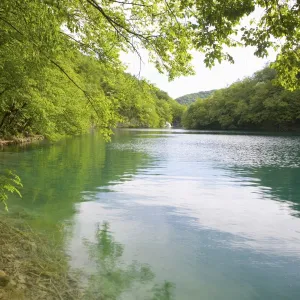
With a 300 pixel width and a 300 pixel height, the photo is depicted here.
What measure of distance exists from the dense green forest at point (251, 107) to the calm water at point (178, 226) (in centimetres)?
6126

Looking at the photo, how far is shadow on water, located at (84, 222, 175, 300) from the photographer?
5.33 metres

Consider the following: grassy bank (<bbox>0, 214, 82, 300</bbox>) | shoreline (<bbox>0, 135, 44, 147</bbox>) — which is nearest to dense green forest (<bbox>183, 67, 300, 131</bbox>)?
shoreline (<bbox>0, 135, 44, 147</bbox>)

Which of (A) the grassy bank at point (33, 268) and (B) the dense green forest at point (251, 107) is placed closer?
(A) the grassy bank at point (33, 268)

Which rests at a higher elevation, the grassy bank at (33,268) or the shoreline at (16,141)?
the shoreline at (16,141)

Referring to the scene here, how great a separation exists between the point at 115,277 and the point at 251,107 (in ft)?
277

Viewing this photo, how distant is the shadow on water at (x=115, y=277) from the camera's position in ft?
17.5

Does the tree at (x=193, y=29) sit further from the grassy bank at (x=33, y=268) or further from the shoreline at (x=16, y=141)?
the shoreline at (x=16, y=141)

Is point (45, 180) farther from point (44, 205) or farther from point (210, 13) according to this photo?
point (210, 13)

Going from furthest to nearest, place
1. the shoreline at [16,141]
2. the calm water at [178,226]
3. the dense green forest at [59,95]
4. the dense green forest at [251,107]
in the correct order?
the dense green forest at [251,107]
the shoreline at [16,141]
the dense green forest at [59,95]
the calm water at [178,226]

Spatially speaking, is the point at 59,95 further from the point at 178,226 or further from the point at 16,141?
the point at 178,226

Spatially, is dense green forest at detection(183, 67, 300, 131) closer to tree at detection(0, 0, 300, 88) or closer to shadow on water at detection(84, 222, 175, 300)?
tree at detection(0, 0, 300, 88)

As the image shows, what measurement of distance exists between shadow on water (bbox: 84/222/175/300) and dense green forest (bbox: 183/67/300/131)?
6984 centimetres

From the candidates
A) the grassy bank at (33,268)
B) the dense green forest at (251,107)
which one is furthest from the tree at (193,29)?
the dense green forest at (251,107)

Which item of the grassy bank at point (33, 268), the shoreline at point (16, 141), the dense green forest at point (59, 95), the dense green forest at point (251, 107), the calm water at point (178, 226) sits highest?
the dense green forest at point (251, 107)
